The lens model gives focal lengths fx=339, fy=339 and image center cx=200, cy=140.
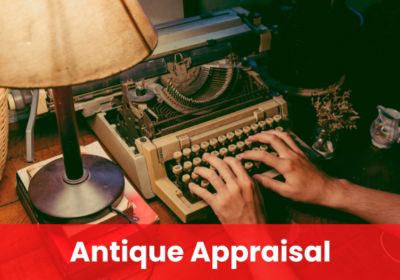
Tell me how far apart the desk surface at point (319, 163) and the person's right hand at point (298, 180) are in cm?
8

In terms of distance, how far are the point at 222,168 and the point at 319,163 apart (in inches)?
21.7

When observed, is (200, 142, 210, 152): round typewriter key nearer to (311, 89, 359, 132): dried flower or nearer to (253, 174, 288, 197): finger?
(253, 174, 288, 197): finger

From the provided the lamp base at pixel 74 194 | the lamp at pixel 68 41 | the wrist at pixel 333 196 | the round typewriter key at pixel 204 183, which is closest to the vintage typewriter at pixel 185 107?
the round typewriter key at pixel 204 183

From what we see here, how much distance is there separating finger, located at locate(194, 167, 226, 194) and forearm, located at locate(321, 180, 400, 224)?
16.0 inches

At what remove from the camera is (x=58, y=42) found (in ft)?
1.78

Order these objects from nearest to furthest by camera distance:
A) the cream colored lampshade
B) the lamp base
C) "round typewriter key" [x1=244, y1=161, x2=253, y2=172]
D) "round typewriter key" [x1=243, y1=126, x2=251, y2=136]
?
the cream colored lampshade
the lamp base
"round typewriter key" [x1=244, y1=161, x2=253, y2=172]
"round typewriter key" [x1=243, y1=126, x2=251, y2=136]

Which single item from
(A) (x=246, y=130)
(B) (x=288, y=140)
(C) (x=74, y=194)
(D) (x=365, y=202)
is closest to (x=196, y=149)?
(A) (x=246, y=130)

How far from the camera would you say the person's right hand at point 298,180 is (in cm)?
124

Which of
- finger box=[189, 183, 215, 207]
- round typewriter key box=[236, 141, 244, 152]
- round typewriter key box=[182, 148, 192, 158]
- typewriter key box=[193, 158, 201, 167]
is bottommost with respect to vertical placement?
finger box=[189, 183, 215, 207]

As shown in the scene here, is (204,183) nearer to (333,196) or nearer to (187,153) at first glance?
(187,153)

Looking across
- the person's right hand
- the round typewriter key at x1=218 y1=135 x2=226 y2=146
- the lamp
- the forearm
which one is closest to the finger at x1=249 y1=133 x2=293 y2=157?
the person's right hand

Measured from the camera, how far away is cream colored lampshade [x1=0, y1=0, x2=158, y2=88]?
0.53m

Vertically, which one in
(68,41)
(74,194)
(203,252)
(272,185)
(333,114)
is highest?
(68,41)

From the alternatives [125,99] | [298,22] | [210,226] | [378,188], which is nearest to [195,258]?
[210,226]
